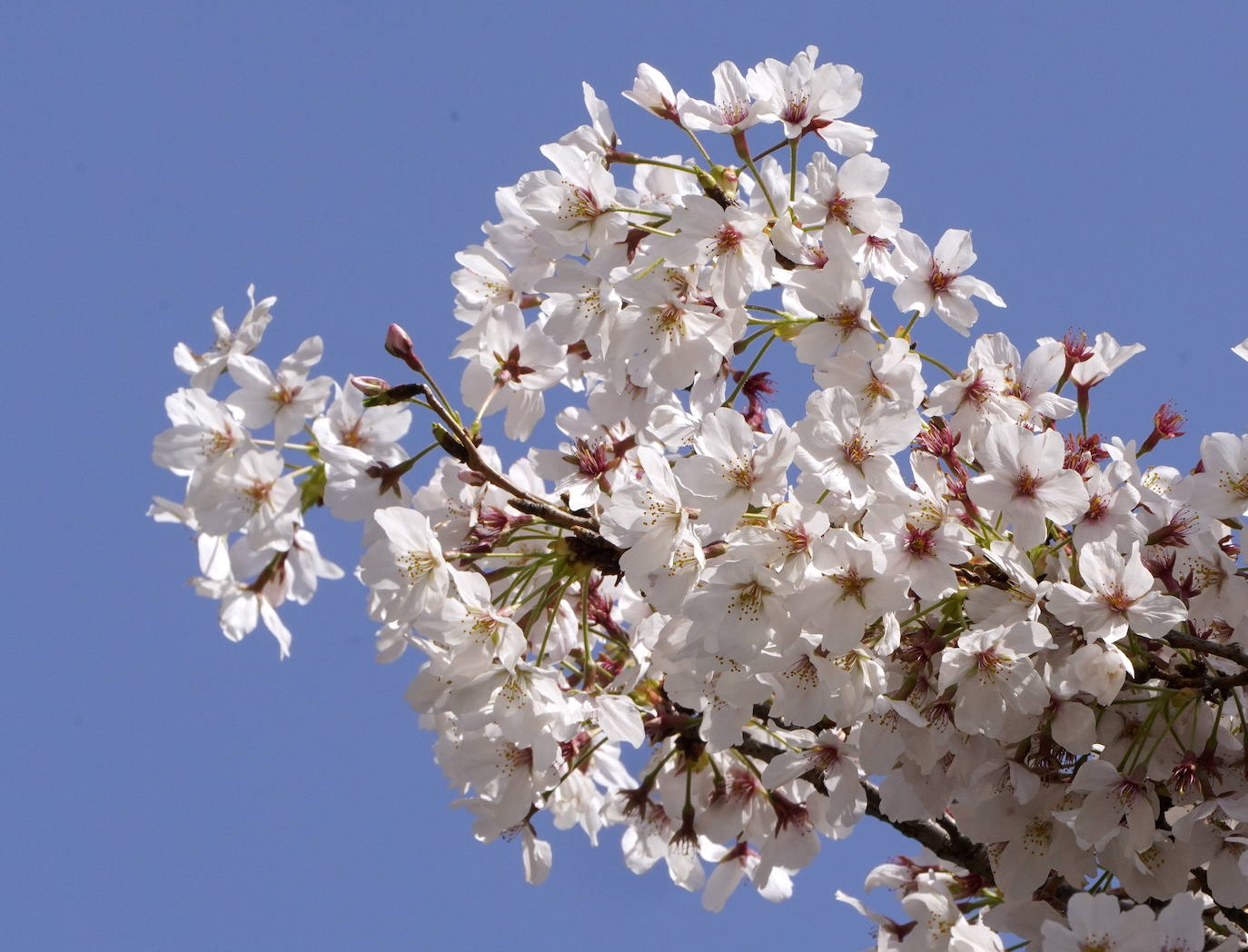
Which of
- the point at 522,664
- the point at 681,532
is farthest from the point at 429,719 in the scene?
the point at 681,532

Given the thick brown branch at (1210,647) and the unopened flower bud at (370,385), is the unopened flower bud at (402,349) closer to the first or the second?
the unopened flower bud at (370,385)

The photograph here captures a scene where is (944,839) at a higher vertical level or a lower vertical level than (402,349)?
lower

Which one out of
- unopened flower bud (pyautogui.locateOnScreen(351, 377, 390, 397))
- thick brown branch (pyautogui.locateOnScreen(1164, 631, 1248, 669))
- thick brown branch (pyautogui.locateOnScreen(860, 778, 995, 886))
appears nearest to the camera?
thick brown branch (pyautogui.locateOnScreen(1164, 631, 1248, 669))

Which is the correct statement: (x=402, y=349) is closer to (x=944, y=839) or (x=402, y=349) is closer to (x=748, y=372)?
(x=748, y=372)

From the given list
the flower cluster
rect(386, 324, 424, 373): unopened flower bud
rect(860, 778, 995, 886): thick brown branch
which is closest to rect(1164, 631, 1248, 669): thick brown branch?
the flower cluster

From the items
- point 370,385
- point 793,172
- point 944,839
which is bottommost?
point 944,839

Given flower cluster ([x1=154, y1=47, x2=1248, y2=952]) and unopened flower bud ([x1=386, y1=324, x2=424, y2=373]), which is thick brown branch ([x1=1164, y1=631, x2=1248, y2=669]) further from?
unopened flower bud ([x1=386, y1=324, x2=424, y2=373])

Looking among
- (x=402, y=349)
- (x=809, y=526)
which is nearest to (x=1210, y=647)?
(x=809, y=526)

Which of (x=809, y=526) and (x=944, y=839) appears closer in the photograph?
(x=809, y=526)
